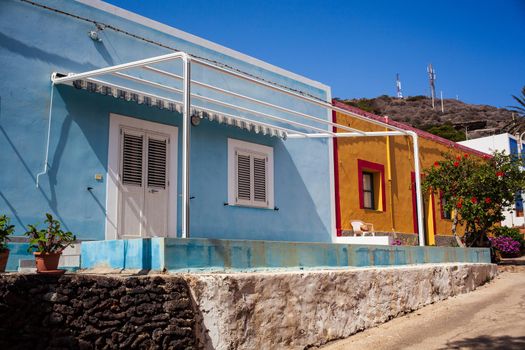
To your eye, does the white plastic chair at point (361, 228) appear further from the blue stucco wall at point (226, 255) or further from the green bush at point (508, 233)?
the green bush at point (508, 233)

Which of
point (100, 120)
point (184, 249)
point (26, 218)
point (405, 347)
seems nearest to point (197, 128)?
point (100, 120)

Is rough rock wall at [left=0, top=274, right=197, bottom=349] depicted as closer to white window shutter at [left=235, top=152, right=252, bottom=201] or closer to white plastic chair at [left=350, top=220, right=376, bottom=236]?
white window shutter at [left=235, top=152, right=252, bottom=201]

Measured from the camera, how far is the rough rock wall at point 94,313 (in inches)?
178

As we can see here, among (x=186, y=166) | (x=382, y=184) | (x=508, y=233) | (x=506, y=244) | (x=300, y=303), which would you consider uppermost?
(x=382, y=184)

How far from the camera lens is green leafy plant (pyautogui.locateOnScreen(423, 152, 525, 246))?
1441 centimetres

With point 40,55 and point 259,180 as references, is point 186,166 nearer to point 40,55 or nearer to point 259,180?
point 40,55

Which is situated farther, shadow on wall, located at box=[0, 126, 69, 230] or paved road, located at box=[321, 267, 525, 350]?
shadow on wall, located at box=[0, 126, 69, 230]

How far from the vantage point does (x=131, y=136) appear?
9.71 m

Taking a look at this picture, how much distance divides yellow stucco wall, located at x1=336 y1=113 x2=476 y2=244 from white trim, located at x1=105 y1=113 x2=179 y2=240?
207 inches

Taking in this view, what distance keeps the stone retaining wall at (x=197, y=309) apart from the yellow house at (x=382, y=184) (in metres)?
5.65

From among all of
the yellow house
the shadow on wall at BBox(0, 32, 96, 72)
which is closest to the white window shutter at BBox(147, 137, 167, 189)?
the shadow on wall at BBox(0, 32, 96, 72)

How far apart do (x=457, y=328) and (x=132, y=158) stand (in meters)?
6.13

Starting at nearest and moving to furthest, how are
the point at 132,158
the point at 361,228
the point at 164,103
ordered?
the point at 164,103 < the point at 132,158 < the point at 361,228

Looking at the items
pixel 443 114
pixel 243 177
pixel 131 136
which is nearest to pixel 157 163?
pixel 131 136
